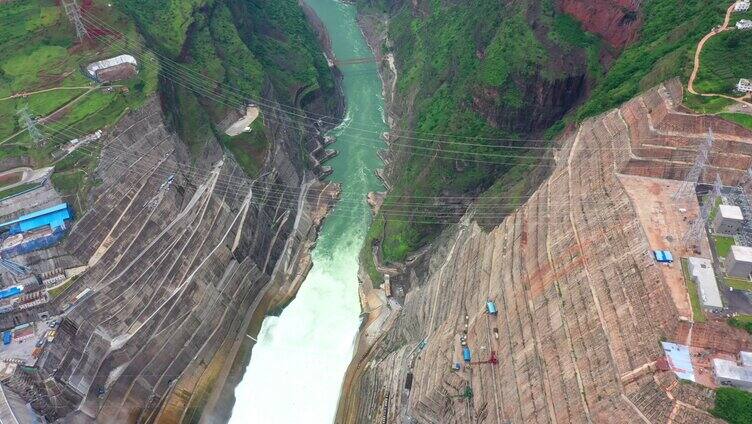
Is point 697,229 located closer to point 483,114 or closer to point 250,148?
point 483,114

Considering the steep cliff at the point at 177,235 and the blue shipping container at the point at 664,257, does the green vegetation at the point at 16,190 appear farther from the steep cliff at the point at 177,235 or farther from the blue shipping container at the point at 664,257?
the blue shipping container at the point at 664,257

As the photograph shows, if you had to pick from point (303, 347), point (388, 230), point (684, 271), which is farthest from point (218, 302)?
point (684, 271)

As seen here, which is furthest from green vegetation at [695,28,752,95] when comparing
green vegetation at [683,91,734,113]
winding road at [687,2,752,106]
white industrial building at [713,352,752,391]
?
white industrial building at [713,352,752,391]

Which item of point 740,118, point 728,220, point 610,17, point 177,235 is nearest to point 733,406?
→ point 728,220

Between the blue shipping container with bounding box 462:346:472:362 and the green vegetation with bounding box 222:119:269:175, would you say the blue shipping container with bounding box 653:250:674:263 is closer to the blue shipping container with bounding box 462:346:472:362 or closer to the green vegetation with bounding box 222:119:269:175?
the blue shipping container with bounding box 462:346:472:362

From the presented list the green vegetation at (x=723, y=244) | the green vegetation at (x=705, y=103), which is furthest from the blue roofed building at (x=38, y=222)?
the green vegetation at (x=705, y=103)

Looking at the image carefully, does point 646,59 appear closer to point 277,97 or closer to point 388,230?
point 388,230
